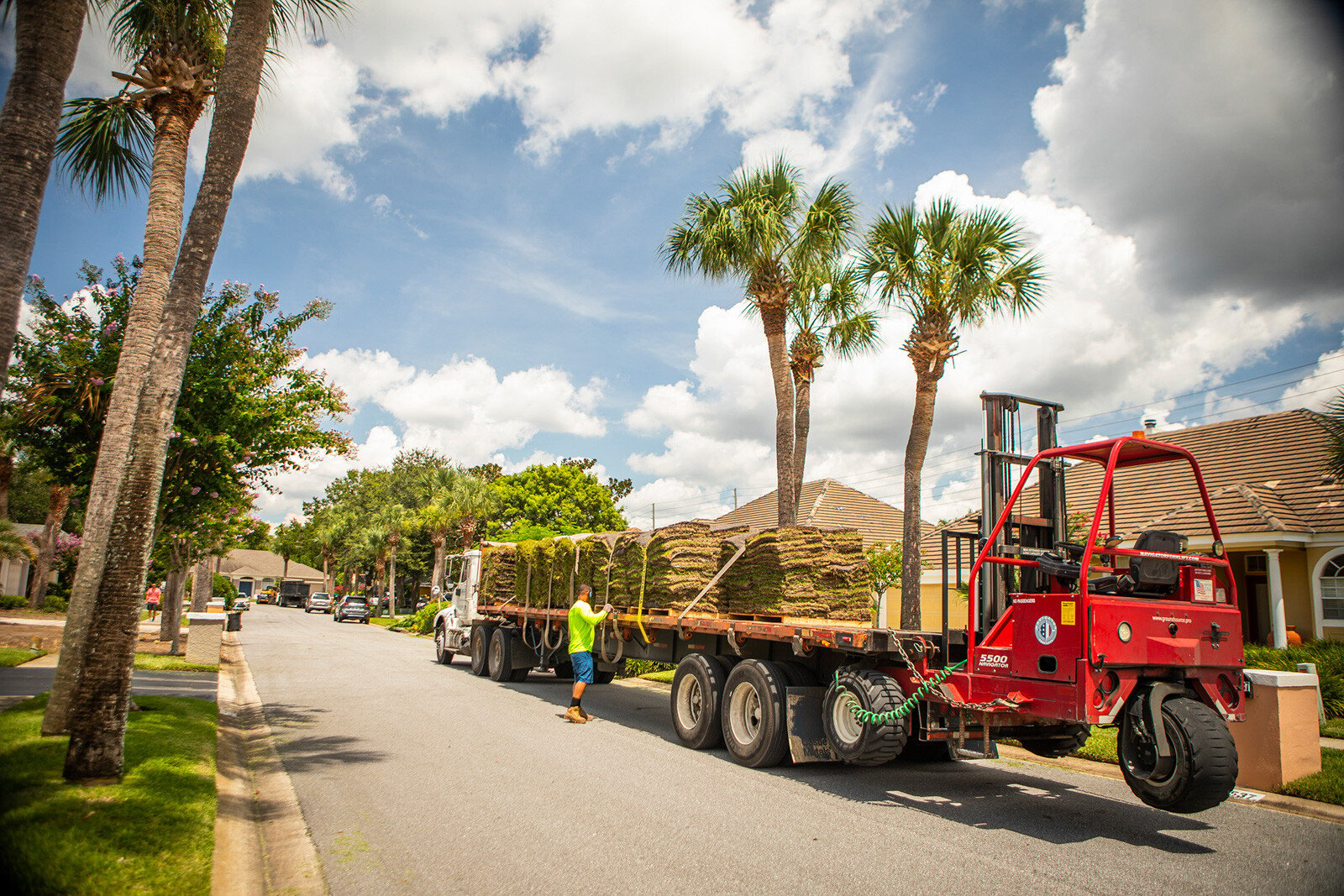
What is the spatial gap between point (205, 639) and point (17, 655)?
3.05 meters

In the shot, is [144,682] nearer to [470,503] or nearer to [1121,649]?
[1121,649]

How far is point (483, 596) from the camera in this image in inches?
698

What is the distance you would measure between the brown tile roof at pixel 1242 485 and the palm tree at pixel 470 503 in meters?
28.8

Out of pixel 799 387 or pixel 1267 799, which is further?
pixel 799 387

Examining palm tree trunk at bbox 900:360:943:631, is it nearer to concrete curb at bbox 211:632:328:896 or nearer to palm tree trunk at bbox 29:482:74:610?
concrete curb at bbox 211:632:328:896

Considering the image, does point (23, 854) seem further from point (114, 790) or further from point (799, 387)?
point (799, 387)

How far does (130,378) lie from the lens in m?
8.11

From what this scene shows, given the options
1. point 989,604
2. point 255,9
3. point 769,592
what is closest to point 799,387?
point 769,592

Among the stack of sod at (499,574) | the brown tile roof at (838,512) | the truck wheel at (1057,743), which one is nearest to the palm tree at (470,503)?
the brown tile roof at (838,512)

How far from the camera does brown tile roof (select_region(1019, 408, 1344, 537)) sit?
16.7 metres

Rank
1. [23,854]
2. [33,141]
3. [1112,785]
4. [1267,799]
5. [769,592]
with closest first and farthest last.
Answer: [23,854], [33,141], [1267,799], [1112,785], [769,592]

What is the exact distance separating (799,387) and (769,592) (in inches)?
369

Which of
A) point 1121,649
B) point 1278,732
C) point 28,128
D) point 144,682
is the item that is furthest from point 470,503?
point 1121,649

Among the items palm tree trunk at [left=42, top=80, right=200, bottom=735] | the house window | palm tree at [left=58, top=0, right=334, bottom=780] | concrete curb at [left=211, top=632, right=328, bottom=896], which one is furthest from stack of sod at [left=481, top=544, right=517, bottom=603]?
the house window
